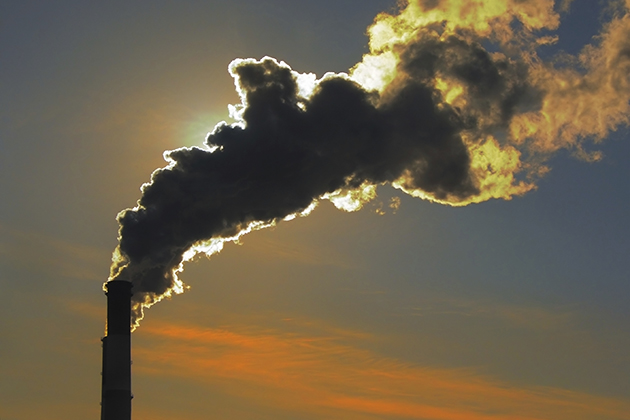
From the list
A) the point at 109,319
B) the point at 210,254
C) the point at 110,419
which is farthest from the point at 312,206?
the point at 110,419

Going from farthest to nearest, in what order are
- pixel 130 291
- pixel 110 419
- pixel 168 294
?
1. pixel 168 294
2. pixel 130 291
3. pixel 110 419

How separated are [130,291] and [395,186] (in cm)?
1405

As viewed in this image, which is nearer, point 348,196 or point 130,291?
point 130,291

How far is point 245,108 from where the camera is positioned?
1532 inches

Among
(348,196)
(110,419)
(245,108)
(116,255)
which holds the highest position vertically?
(245,108)

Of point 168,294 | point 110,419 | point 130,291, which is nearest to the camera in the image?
point 110,419

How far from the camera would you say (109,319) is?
3684 centimetres

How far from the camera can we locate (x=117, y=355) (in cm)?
3616

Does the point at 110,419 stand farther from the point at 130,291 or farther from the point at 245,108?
the point at 245,108

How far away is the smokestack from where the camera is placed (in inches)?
1388

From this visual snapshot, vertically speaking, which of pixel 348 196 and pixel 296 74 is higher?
pixel 296 74

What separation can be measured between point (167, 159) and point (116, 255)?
5.27m

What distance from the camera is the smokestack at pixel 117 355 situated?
35250 mm

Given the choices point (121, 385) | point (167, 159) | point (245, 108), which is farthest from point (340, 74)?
point (121, 385)
